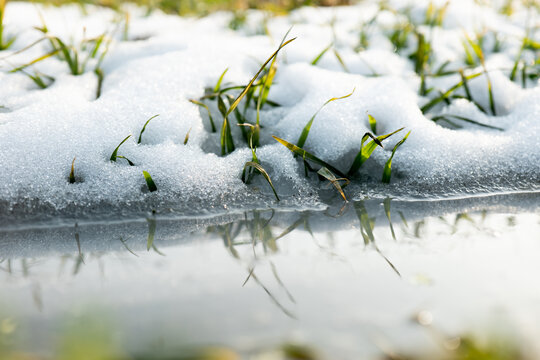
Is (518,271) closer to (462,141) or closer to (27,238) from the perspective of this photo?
(462,141)

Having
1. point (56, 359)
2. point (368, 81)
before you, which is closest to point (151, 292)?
point (56, 359)

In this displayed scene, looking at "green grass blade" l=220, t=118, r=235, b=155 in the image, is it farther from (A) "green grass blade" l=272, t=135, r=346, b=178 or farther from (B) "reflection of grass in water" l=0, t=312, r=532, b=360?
(B) "reflection of grass in water" l=0, t=312, r=532, b=360

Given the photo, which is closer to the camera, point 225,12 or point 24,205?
point 24,205

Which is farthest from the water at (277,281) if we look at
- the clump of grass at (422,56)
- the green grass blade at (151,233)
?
the clump of grass at (422,56)

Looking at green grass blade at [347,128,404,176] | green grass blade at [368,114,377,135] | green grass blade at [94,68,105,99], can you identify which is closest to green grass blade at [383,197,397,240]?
green grass blade at [347,128,404,176]

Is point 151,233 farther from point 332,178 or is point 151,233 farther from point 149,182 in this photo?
point 332,178

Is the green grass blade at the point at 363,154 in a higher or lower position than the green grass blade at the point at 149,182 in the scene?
higher

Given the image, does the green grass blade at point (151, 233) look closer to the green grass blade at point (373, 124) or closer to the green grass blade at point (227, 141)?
the green grass blade at point (227, 141)
